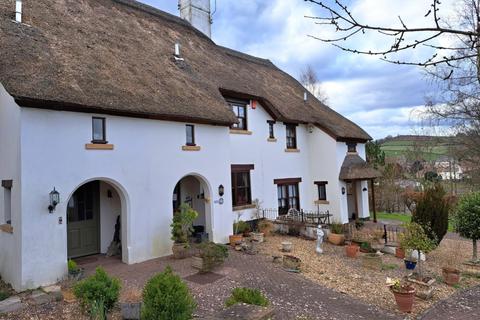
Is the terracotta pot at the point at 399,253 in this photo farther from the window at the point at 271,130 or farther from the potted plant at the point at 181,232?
the potted plant at the point at 181,232

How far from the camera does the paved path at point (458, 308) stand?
849cm

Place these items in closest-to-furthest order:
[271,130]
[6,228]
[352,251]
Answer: [6,228] < [352,251] < [271,130]

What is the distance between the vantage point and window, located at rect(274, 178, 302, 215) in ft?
59.2

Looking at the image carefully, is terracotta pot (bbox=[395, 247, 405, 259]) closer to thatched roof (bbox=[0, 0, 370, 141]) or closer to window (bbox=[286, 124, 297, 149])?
thatched roof (bbox=[0, 0, 370, 141])

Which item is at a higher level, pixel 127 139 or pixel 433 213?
pixel 127 139

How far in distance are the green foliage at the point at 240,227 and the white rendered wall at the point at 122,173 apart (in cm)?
99

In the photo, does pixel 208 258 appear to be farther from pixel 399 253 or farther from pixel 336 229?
pixel 399 253

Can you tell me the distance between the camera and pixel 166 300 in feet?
18.4

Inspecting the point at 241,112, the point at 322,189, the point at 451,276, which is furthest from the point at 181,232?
the point at 322,189

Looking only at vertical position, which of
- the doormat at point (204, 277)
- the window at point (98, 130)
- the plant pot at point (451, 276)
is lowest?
the plant pot at point (451, 276)

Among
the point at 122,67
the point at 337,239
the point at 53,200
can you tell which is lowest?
the point at 337,239

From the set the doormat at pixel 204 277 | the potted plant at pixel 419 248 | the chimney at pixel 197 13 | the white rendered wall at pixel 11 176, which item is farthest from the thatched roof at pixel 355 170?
the white rendered wall at pixel 11 176

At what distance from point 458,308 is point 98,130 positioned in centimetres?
1111

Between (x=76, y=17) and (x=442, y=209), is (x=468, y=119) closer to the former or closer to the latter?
(x=442, y=209)
